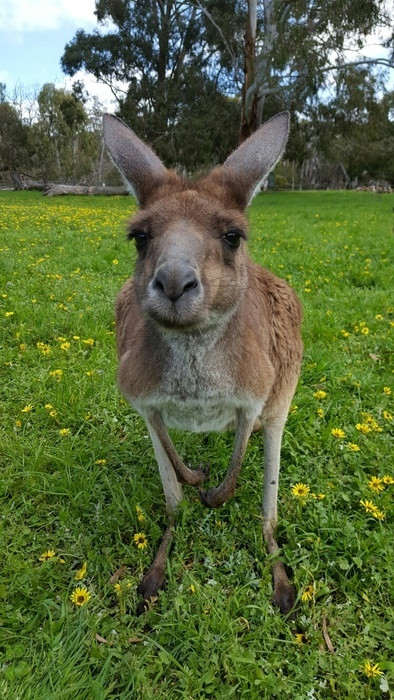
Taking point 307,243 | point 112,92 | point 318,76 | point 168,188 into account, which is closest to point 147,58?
point 112,92

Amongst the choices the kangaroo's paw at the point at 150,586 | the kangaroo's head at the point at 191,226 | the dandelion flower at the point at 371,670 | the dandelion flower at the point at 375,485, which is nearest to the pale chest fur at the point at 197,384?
the kangaroo's head at the point at 191,226

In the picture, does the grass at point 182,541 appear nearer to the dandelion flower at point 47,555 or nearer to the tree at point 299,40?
the dandelion flower at point 47,555

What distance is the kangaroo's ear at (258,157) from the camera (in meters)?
1.93

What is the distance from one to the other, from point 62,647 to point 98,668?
0.14 meters

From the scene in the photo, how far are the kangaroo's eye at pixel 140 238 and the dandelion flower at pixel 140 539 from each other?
1.20 metres

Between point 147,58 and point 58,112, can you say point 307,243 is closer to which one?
point 147,58

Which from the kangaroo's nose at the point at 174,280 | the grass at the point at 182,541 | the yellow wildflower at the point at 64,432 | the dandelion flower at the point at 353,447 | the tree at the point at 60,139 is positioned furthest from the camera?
the tree at the point at 60,139

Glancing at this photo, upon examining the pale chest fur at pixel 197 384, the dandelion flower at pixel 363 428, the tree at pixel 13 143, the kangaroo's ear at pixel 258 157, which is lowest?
the dandelion flower at pixel 363 428

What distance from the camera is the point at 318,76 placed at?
1684 centimetres

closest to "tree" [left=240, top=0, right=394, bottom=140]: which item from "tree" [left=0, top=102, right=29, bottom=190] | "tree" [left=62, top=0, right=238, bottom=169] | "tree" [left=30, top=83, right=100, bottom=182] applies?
"tree" [left=62, top=0, right=238, bottom=169]

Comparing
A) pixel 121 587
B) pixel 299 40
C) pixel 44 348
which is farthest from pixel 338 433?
pixel 299 40

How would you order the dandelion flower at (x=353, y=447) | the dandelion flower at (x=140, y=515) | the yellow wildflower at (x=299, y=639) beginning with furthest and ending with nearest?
the dandelion flower at (x=353, y=447) → the dandelion flower at (x=140, y=515) → the yellow wildflower at (x=299, y=639)

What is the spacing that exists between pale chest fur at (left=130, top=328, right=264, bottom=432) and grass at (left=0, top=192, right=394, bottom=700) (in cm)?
54

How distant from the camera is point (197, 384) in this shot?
1.82 meters
